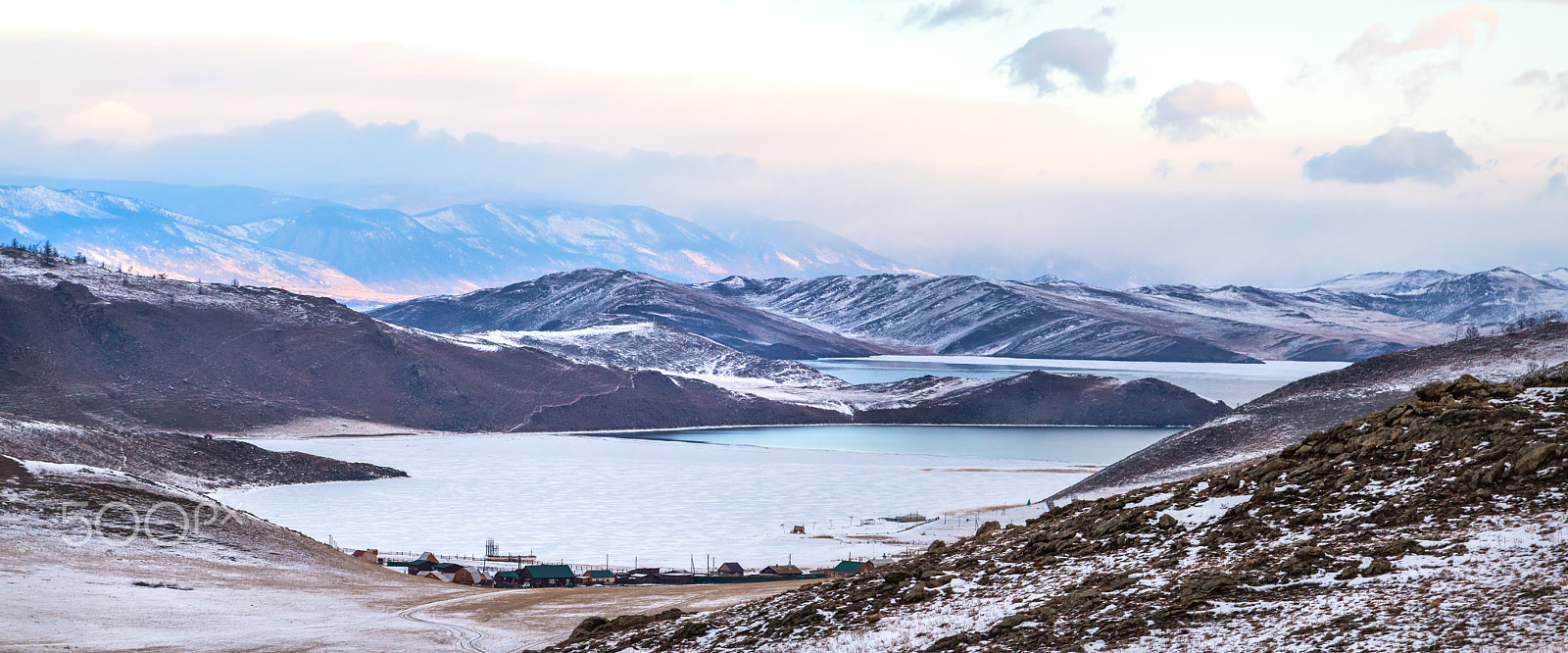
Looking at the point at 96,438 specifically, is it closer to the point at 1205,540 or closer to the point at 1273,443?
the point at 1273,443

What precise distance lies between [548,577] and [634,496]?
36.6m

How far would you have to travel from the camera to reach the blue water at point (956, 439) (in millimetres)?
119562

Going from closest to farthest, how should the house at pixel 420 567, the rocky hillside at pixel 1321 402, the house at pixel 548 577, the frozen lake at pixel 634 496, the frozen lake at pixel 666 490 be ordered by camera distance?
the house at pixel 548 577 < the house at pixel 420 567 < the frozen lake at pixel 634 496 < the frozen lake at pixel 666 490 < the rocky hillside at pixel 1321 402

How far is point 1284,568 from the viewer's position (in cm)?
1572

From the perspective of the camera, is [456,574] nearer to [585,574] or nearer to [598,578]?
[585,574]

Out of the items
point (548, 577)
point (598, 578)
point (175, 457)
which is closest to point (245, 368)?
point (175, 457)

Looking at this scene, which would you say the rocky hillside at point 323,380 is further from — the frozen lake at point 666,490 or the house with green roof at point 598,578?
the house with green roof at point 598,578

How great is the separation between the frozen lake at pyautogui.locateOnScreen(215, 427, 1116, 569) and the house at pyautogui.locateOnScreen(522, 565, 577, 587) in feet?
28.8

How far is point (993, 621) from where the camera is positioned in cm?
1655

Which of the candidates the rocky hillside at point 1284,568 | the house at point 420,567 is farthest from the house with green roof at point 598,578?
the rocky hillside at point 1284,568

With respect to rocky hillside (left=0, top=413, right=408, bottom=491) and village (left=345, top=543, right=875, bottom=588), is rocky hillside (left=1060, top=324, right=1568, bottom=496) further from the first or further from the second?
rocky hillside (left=0, top=413, right=408, bottom=491)

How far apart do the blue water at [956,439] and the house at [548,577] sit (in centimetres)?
7156

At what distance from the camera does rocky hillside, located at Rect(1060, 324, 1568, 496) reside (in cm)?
7206

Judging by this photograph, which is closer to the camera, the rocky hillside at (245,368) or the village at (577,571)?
the village at (577,571)
